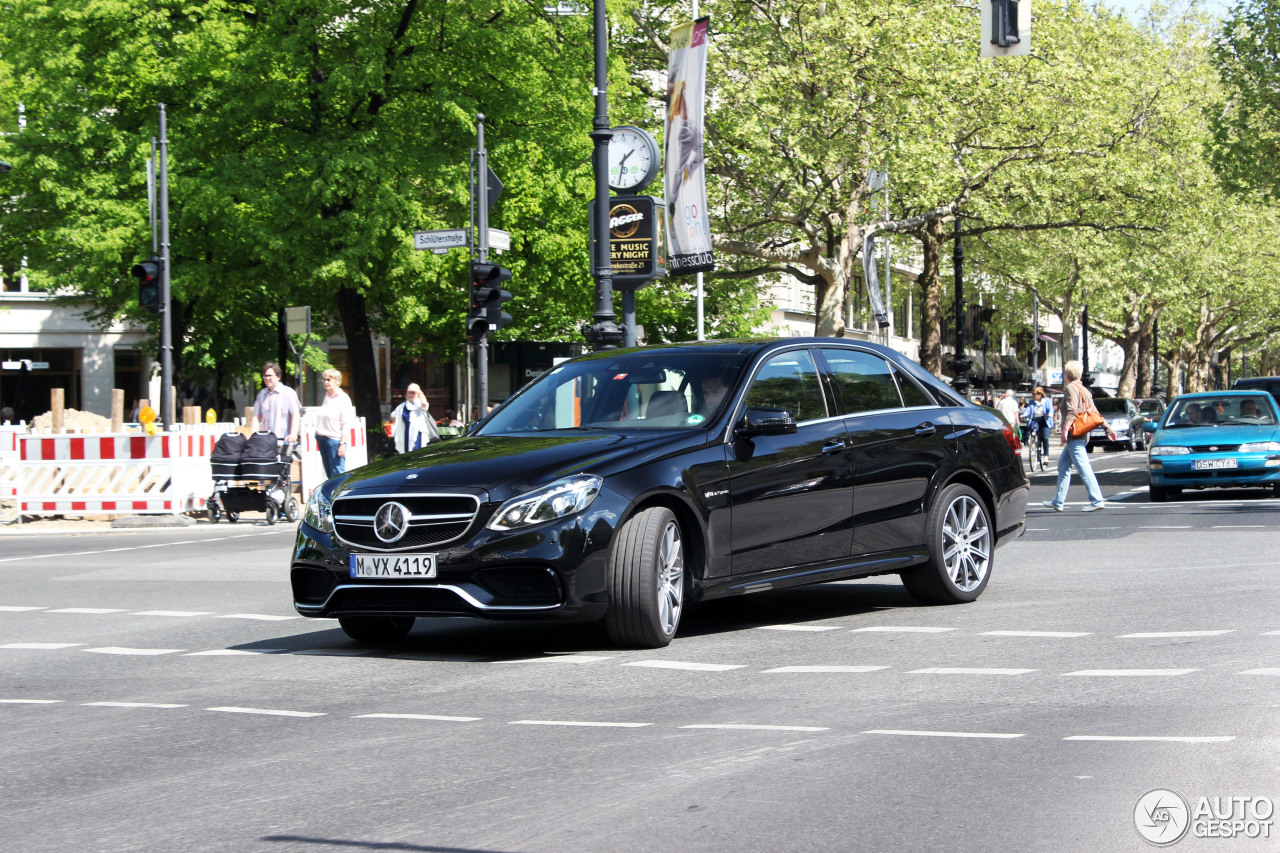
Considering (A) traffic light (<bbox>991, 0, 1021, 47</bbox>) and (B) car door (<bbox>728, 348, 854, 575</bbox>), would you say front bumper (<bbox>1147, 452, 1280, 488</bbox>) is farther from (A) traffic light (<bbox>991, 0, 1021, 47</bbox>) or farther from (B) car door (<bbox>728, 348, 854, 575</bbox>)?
(B) car door (<bbox>728, 348, 854, 575</bbox>)

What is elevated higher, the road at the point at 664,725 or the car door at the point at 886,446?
the car door at the point at 886,446

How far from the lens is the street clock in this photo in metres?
21.4

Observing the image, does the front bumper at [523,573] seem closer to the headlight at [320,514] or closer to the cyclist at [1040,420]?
the headlight at [320,514]

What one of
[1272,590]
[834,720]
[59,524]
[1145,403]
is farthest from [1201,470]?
[1145,403]

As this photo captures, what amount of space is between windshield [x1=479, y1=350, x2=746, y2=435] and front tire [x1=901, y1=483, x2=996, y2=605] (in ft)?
5.85

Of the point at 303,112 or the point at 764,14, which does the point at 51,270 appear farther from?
the point at 764,14

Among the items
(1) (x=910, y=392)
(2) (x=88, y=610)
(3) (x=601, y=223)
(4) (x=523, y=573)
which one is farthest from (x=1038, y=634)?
(3) (x=601, y=223)

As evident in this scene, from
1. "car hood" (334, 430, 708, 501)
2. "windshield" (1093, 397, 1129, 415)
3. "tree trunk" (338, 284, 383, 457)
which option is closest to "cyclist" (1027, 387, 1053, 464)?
"windshield" (1093, 397, 1129, 415)

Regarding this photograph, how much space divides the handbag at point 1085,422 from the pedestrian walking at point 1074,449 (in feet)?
0.08

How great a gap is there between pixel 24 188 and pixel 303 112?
8.10 meters

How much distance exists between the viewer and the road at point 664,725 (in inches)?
195

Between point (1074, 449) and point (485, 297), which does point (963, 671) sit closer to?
point (1074, 449)

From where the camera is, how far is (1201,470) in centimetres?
2256

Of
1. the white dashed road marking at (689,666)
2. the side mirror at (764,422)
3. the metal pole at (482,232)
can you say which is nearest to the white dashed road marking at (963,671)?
the white dashed road marking at (689,666)
